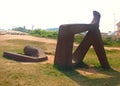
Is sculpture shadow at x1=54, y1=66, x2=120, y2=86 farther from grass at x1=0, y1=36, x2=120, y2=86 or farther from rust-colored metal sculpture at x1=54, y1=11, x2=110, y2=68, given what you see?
rust-colored metal sculpture at x1=54, y1=11, x2=110, y2=68

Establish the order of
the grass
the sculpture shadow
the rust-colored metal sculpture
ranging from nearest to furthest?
1. the grass
2. the sculpture shadow
3. the rust-colored metal sculpture

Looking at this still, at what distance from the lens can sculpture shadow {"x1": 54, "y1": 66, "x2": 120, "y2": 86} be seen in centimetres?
1178

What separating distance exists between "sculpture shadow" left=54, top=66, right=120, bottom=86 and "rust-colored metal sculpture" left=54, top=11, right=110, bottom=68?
51cm

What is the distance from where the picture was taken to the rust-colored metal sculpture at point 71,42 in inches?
564

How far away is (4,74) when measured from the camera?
12000mm

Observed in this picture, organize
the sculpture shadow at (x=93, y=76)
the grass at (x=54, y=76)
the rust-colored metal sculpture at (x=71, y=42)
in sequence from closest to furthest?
the grass at (x=54, y=76), the sculpture shadow at (x=93, y=76), the rust-colored metal sculpture at (x=71, y=42)

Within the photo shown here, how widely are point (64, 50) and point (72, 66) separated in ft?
3.14

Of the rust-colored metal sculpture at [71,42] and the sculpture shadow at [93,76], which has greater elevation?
the rust-colored metal sculpture at [71,42]

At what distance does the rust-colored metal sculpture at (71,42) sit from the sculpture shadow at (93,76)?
513mm

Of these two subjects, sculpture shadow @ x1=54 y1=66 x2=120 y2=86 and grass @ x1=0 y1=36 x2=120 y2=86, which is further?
sculpture shadow @ x1=54 y1=66 x2=120 y2=86

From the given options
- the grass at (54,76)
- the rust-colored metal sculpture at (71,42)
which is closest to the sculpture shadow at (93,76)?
the grass at (54,76)

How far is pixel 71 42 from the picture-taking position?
14461mm

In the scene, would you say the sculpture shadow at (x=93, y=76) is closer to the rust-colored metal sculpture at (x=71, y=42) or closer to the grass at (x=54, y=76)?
the grass at (x=54, y=76)

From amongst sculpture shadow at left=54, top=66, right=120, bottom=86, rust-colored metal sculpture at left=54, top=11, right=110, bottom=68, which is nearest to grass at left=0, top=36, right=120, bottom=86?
sculpture shadow at left=54, top=66, right=120, bottom=86
